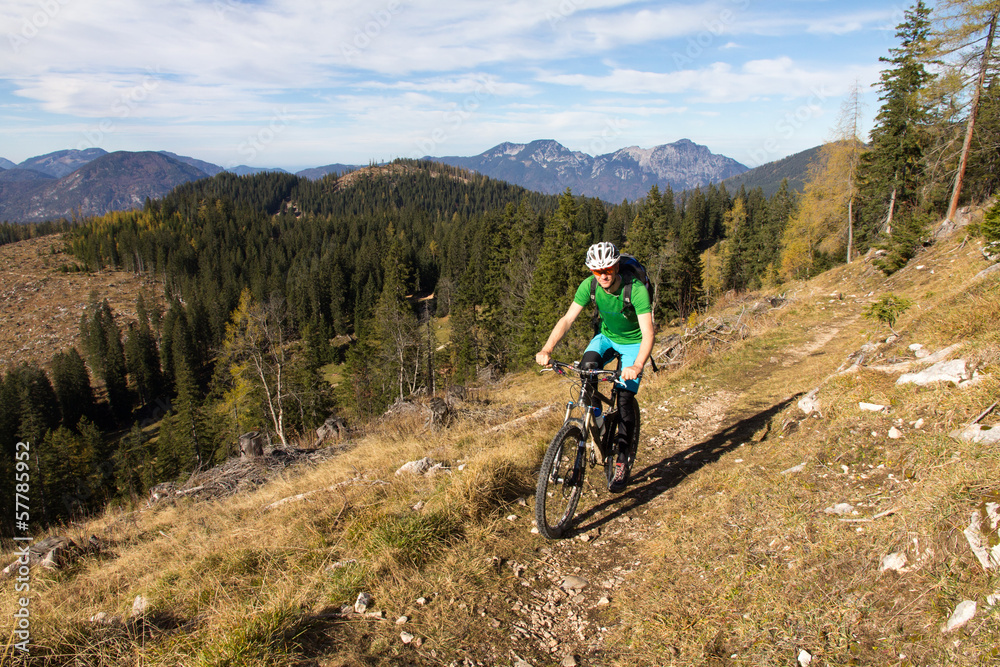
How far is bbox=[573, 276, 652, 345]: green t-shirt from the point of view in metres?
4.80

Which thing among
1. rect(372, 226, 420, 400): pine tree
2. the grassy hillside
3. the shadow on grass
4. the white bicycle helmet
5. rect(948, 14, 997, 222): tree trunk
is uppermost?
rect(948, 14, 997, 222): tree trunk

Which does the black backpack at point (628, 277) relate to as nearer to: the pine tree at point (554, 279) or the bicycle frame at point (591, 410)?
the bicycle frame at point (591, 410)

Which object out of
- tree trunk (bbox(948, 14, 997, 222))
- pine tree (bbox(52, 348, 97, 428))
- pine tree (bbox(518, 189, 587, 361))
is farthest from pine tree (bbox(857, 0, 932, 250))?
pine tree (bbox(52, 348, 97, 428))

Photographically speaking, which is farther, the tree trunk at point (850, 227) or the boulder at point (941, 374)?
the tree trunk at point (850, 227)

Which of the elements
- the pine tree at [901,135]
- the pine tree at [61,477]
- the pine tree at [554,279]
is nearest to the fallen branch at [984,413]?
the pine tree at [554,279]

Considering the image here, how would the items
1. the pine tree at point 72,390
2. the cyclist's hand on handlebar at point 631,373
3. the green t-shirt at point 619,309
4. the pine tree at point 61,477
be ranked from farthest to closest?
the pine tree at point 72,390 → the pine tree at point 61,477 → the green t-shirt at point 619,309 → the cyclist's hand on handlebar at point 631,373

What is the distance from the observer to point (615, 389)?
5.30 m

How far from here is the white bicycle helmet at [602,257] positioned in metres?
4.74

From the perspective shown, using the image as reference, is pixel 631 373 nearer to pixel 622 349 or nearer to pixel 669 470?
pixel 622 349

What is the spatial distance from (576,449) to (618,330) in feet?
4.51

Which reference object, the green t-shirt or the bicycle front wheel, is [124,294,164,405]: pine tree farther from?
the green t-shirt

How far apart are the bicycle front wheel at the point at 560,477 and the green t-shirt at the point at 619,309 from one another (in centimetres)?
115

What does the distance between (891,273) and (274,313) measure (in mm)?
30003

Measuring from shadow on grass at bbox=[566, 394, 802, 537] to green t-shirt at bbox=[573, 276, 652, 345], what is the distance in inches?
76.3
